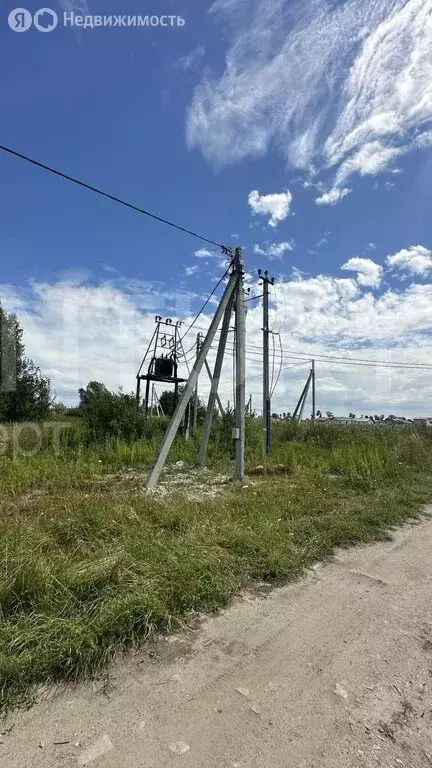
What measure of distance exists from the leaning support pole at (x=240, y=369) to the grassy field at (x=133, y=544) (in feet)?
2.07

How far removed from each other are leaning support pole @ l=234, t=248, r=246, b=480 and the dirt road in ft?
14.9

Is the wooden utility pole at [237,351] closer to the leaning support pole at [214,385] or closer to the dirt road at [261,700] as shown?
the leaning support pole at [214,385]

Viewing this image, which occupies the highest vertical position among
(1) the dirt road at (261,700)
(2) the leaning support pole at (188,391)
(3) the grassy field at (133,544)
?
(2) the leaning support pole at (188,391)

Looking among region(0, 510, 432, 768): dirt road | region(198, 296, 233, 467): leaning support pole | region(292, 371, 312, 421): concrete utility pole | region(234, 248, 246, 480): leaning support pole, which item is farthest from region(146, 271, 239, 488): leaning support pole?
region(292, 371, 312, 421): concrete utility pole

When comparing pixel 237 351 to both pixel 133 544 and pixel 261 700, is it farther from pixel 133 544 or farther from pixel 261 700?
pixel 261 700

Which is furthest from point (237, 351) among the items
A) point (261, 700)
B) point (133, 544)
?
point (261, 700)

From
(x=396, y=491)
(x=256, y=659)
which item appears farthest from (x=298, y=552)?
(x=396, y=491)

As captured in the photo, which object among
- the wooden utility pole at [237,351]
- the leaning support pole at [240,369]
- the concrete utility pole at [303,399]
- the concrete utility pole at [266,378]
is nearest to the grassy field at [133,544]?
the leaning support pole at [240,369]

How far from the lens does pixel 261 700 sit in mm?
1953

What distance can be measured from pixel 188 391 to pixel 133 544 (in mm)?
3875

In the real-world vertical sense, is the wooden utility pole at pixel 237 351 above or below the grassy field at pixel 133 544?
above

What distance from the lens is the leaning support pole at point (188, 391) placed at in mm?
6535

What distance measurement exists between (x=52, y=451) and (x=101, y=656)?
817 cm

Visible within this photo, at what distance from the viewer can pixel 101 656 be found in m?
2.21
